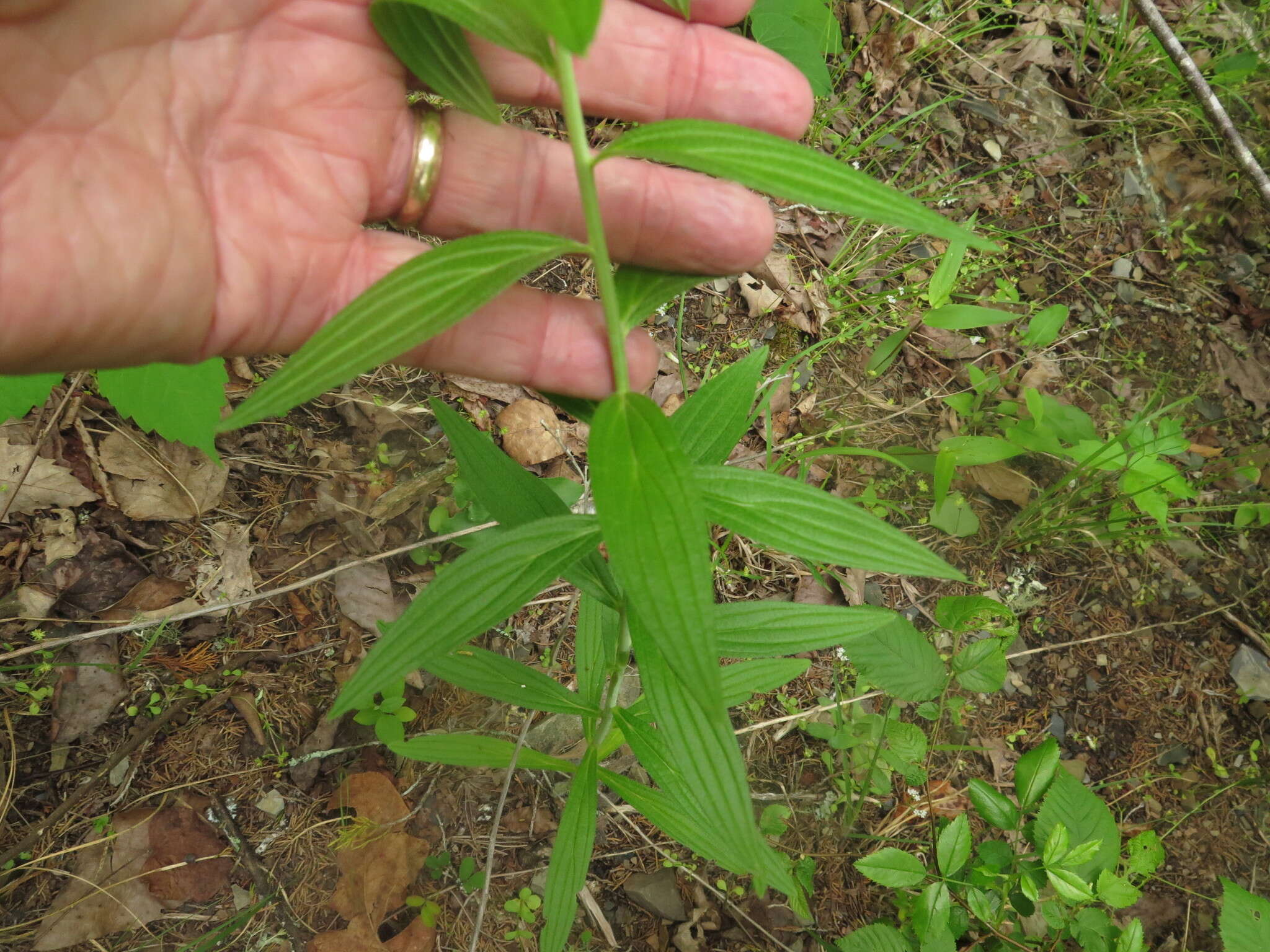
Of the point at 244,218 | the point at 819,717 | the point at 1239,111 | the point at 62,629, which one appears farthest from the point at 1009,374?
the point at 62,629

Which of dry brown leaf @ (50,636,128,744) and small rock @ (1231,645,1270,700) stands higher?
dry brown leaf @ (50,636,128,744)

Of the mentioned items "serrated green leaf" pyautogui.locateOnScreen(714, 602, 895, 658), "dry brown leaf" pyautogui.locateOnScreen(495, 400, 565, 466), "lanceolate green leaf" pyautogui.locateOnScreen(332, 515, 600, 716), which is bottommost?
"dry brown leaf" pyautogui.locateOnScreen(495, 400, 565, 466)

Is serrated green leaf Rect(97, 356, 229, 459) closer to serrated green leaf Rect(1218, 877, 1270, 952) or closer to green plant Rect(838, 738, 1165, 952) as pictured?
green plant Rect(838, 738, 1165, 952)

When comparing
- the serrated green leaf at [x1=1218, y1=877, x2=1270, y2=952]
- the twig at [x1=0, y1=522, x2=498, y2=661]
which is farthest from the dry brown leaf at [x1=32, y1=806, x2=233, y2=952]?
the serrated green leaf at [x1=1218, y1=877, x2=1270, y2=952]

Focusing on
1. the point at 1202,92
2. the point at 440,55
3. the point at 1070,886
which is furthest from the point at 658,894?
the point at 1202,92

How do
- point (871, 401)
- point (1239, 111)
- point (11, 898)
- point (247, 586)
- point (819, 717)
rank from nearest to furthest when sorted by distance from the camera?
point (11, 898) → point (247, 586) → point (819, 717) → point (871, 401) → point (1239, 111)

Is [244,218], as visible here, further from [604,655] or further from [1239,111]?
[1239,111]

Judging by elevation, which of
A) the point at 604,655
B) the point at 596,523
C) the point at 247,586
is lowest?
the point at 247,586
